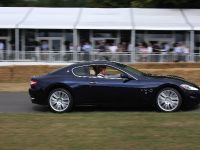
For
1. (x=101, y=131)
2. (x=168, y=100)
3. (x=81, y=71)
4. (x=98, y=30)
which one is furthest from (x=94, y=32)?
(x=101, y=131)

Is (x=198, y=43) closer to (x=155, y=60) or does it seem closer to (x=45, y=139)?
(x=155, y=60)

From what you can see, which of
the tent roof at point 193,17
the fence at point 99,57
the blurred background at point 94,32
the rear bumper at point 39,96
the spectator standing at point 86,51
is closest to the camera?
the rear bumper at point 39,96

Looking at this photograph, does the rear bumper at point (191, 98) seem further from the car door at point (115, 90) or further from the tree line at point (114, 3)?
the tree line at point (114, 3)

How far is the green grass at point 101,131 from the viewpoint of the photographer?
29.2ft

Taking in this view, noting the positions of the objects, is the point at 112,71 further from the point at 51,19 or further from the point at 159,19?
the point at 159,19

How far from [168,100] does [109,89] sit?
4.90ft

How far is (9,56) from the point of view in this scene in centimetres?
3228

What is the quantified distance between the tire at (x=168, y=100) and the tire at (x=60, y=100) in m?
2.22

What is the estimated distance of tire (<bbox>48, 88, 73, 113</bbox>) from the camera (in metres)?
14.0

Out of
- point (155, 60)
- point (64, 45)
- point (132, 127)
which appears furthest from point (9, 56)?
point (132, 127)

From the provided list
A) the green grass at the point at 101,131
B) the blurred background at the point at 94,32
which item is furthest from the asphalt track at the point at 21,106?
the blurred background at the point at 94,32

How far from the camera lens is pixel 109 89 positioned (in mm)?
13883

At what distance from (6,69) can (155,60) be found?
10339 mm

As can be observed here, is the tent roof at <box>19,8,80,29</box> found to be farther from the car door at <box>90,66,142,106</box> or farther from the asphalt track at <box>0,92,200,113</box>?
the car door at <box>90,66,142,106</box>
